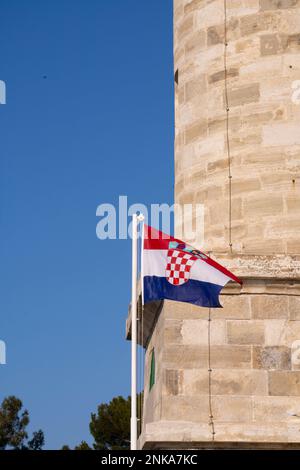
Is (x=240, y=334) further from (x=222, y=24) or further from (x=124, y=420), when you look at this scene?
(x=124, y=420)

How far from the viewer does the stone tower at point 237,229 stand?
53.0 ft

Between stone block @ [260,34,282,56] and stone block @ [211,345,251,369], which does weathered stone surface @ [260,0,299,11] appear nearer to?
stone block @ [260,34,282,56]

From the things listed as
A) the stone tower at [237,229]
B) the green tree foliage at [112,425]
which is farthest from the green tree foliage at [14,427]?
the stone tower at [237,229]

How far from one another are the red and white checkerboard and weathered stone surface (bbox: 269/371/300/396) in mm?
2207

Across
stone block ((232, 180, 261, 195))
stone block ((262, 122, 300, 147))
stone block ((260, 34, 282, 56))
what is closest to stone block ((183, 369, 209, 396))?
stone block ((232, 180, 261, 195))

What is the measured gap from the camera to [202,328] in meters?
16.7

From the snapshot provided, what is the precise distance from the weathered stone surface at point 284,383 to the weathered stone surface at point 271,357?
12 centimetres

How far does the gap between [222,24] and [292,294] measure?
212 inches

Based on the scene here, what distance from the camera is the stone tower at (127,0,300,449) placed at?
1616 centimetres

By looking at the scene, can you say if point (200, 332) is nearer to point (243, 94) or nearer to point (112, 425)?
point (243, 94)

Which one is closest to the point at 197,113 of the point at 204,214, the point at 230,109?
the point at 230,109

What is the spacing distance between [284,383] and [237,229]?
2.88 meters

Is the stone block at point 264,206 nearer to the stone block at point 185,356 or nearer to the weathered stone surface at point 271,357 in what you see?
the weathered stone surface at point 271,357

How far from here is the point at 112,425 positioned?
56.0 m
